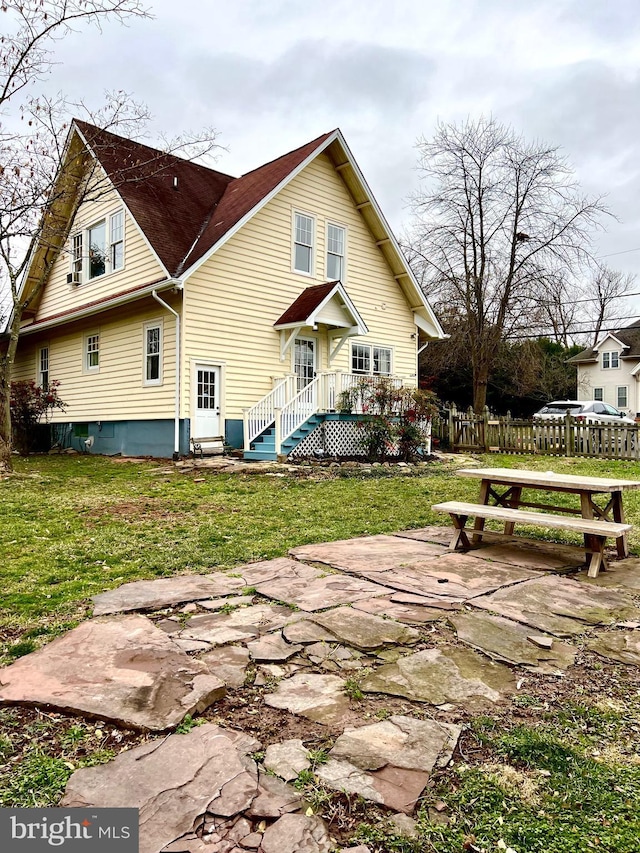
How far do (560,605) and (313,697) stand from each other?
227cm

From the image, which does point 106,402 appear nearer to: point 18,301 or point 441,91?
point 18,301

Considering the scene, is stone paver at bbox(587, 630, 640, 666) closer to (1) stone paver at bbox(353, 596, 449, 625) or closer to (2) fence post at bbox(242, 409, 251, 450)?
(1) stone paver at bbox(353, 596, 449, 625)

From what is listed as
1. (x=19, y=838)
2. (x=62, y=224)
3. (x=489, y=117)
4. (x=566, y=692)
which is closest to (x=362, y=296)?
(x=62, y=224)

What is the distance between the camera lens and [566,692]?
2883 mm

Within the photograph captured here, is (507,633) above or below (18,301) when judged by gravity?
below

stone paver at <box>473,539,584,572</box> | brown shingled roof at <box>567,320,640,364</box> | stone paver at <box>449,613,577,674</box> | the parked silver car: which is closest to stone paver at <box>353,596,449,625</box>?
stone paver at <box>449,613,577,674</box>

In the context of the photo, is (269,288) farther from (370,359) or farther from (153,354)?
(370,359)

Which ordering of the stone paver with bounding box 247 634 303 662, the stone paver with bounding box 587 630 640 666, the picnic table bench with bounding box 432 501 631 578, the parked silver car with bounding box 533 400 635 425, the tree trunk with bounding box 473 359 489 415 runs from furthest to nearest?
the parked silver car with bounding box 533 400 635 425 → the tree trunk with bounding box 473 359 489 415 → the picnic table bench with bounding box 432 501 631 578 → the stone paver with bounding box 587 630 640 666 → the stone paver with bounding box 247 634 303 662

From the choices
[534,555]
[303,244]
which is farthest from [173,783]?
[303,244]

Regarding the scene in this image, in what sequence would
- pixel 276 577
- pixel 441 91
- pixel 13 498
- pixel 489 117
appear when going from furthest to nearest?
pixel 489 117 → pixel 441 91 → pixel 13 498 → pixel 276 577

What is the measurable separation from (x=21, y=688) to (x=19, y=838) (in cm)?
97

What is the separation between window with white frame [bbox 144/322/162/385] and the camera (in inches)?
560

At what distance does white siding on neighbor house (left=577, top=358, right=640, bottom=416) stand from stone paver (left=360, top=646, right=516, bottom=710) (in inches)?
1627

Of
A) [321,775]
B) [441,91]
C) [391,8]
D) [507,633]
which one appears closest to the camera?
[321,775]
